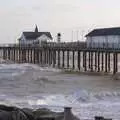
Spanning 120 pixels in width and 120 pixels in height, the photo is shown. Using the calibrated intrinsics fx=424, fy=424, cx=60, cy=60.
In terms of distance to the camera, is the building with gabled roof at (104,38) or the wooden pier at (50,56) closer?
the building with gabled roof at (104,38)

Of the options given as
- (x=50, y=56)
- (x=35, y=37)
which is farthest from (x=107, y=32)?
(x=35, y=37)

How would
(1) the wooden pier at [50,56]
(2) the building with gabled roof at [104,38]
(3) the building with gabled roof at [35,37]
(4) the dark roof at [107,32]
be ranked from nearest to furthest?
(2) the building with gabled roof at [104,38], (4) the dark roof at [107,32], (1) the wooden pier at [50,56], (3) the building with gabled roof at [35,37]

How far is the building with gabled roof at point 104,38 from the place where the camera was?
54.6 metres

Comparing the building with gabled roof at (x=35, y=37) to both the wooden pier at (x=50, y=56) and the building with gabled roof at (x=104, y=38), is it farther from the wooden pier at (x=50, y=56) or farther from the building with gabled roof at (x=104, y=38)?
the building with gabled roof at (x=104, y=38)

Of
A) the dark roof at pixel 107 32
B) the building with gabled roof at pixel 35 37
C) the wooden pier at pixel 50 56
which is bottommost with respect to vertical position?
the wooden pier at pixel 50 56

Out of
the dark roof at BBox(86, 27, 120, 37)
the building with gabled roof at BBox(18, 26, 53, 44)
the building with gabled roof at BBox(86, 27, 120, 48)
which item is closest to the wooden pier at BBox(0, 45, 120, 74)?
the building with gabled roof at BBox(86, 27, 120, 48)

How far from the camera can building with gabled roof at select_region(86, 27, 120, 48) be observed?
179ft

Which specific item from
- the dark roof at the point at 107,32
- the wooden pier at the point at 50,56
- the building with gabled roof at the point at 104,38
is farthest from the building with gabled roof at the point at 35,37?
the building with gabled roof at the point at 104,38

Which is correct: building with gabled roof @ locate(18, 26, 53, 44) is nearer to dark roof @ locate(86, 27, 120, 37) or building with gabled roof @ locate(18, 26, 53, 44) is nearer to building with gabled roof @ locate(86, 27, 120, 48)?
dark roof @ locate(86, 27, 120, 37)

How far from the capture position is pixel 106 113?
21312mm

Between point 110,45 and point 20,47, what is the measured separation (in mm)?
25852

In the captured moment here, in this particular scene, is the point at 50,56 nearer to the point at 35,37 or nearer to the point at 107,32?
the point at 107,32

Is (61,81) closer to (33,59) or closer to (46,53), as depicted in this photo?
(46,53)

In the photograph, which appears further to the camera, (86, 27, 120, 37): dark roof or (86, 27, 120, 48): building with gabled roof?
(86, 27, 120, 37): dark roof
